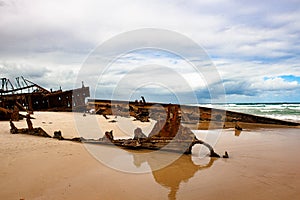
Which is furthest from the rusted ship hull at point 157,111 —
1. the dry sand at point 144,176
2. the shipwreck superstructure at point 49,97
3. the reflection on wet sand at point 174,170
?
the shipwreck superstructure at point 49,97

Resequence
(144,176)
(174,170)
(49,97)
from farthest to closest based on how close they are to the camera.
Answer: (49,97) → (174,170) → (144,176)

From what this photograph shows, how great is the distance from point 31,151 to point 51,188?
106 inches

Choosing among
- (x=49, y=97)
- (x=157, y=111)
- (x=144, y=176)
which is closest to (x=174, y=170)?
(x=144, y=176)

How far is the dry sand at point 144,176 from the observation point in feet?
11.9

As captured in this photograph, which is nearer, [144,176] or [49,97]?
[144,176]

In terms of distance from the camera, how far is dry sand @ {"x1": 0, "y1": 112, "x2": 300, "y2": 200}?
3.62m

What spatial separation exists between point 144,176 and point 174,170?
0.67m

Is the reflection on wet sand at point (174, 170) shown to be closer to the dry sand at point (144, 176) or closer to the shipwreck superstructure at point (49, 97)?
the dry sand at point (144, 176)

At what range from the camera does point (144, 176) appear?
453 cm

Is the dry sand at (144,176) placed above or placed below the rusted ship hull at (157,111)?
below

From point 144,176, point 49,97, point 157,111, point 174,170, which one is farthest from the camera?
point 49,97

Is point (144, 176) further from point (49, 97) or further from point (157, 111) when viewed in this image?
point (49, 97)

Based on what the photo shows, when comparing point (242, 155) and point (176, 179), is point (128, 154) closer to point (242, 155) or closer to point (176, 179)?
point (176, 179)

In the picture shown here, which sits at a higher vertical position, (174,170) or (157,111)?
(157,111)
